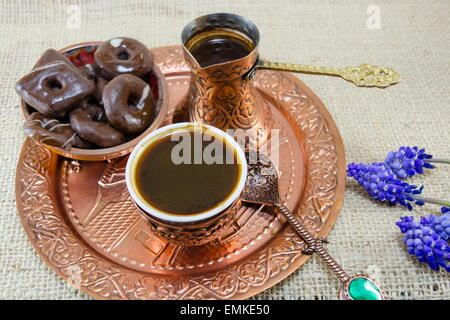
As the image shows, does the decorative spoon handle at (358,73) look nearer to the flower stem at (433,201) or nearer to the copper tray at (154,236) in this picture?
the copper tray at (154,236)

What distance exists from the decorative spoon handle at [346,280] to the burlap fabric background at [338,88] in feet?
0.21

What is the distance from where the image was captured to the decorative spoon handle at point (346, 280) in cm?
114

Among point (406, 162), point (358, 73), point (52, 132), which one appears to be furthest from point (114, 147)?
point (406, 162)

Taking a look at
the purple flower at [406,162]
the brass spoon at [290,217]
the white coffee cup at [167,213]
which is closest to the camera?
the white coffee cup at [167,213]

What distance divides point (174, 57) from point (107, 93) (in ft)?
1.59

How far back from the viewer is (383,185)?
4.36 feet

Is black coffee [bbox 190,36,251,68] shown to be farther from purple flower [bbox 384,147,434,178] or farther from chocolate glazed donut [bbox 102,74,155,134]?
purple flower [bbox 384,147,434,178]

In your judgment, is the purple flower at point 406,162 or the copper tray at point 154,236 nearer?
the copper tray at point 154,236

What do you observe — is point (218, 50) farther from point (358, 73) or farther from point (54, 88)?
point (54, 88)

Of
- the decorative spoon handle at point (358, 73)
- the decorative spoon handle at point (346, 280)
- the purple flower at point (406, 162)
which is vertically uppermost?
the decorative spoon handle at point (358, 73)

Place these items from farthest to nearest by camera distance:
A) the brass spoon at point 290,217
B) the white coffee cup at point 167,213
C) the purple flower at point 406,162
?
the purple flower at point 406,162, the brass spoon at point 290,217, the white coffee cup at point 167,213

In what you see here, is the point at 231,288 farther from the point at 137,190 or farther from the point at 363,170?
the point at 363,170

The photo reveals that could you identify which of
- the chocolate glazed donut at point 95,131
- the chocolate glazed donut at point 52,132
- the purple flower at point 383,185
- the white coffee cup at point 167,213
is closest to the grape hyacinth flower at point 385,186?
the purple flower at point 383,185

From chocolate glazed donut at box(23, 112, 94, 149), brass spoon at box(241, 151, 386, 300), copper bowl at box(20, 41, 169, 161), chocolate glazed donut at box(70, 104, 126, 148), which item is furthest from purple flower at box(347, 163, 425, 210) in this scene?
chocolate glazed donut at box(23, 112, 94, 149)
